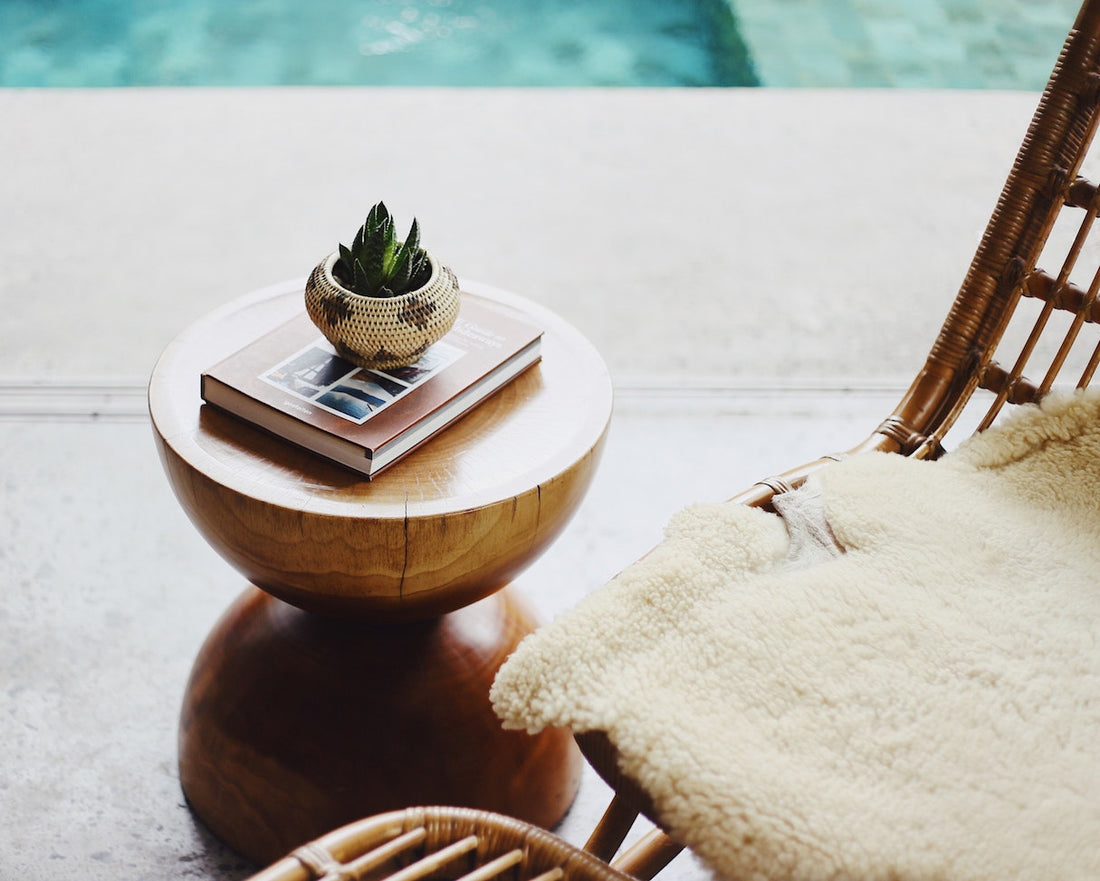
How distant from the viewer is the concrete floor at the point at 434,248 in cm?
128

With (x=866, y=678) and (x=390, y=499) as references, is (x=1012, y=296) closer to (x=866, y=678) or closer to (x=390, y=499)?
(x=866, y=678)

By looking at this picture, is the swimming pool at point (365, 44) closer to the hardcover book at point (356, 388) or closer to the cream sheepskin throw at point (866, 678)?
the hardcover book at point (356, 388)

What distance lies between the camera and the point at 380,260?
928 millimetres

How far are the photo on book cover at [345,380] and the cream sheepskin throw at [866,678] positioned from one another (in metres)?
0.27

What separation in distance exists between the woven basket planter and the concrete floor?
0.57 m

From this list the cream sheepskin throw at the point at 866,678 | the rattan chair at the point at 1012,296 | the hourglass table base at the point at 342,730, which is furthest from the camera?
the hourglass table base at the point at 342,730

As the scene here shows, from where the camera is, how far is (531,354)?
1049 mm

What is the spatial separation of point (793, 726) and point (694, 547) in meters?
0.17

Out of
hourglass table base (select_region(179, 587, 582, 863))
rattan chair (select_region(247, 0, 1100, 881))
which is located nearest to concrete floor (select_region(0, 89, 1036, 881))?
hourglass table base (select_region(179, 587, 582, 863))

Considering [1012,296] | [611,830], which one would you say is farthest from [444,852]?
[1012,296]

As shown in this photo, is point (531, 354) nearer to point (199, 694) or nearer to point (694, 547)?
point (694, 547)

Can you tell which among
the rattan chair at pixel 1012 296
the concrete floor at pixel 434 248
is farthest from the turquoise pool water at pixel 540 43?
the rattan chair at pixel 1012 296

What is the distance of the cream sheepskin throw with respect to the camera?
2.17ft

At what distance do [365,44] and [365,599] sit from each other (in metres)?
3.70
